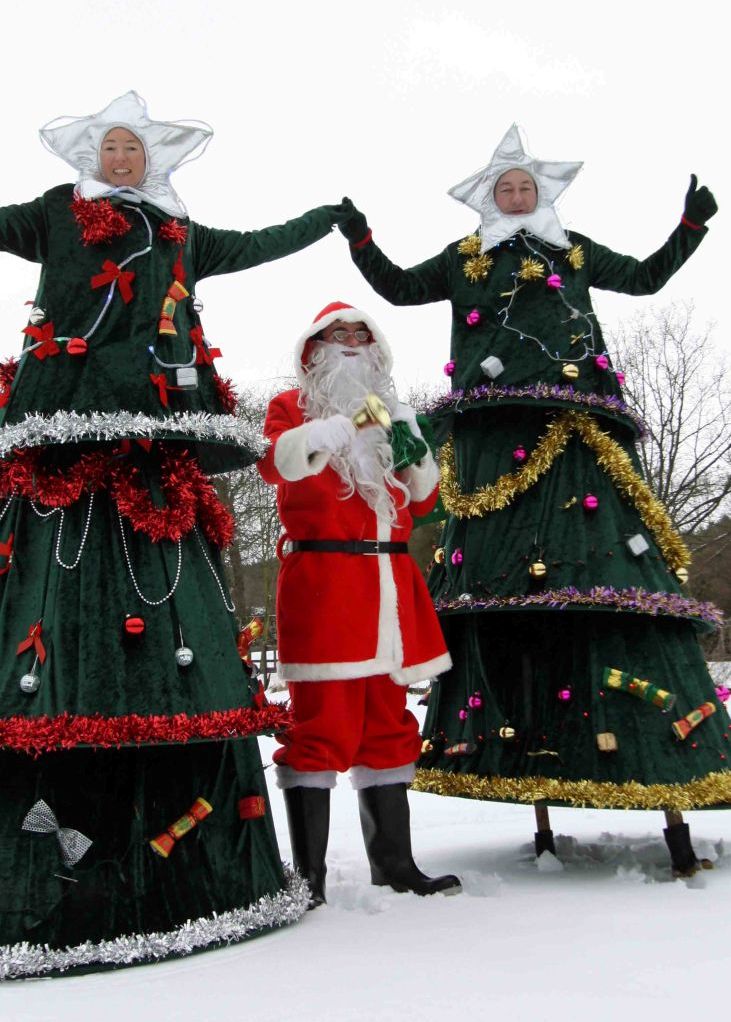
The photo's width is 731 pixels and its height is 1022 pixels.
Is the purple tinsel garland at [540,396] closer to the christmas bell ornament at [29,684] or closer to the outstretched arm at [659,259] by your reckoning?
the outstretched arm at [659,259]

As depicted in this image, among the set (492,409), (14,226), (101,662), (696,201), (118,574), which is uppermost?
(696,201)

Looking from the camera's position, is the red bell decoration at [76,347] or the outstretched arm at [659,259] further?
the outstretched arm at [659,259]

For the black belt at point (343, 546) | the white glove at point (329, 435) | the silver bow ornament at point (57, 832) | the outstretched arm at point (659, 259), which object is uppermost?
the outstretched arm at point (659, 259)

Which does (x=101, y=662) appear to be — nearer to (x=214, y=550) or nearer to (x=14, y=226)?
(x=214, y=550)

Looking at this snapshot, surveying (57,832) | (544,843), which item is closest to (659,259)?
(544,843)

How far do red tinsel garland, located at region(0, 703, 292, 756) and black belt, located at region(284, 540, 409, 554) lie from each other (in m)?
0.84

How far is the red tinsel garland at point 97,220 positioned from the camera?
128 inches

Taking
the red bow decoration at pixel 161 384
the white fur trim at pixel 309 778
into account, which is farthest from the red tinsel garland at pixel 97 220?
the white fur trim at pixel 309 778

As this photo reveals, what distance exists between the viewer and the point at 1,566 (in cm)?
315

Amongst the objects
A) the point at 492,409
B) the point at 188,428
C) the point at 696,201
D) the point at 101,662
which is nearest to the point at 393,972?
the point at 101,662

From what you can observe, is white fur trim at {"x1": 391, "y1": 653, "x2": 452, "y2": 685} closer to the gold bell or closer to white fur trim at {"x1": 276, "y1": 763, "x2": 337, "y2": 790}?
white fur trim at {"x1": 276, "y1": 763, "x2": 337, "y2": 790}

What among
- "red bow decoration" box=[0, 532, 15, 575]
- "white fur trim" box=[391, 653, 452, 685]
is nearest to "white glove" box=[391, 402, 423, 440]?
"white fur trim" box=[391, 653, 452, 685]

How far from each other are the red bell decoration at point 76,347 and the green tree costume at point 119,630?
0.01 meters

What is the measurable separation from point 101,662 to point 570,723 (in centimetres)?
184
